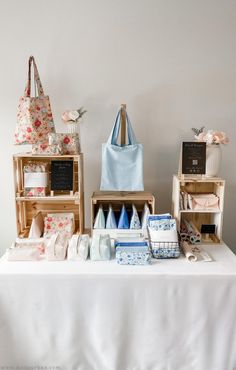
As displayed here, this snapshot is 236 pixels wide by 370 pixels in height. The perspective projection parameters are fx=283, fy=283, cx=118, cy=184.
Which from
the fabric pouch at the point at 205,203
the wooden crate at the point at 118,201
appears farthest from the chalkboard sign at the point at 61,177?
the fabric pouch at the point at 205,203

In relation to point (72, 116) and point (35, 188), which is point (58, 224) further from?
point (72, 116)

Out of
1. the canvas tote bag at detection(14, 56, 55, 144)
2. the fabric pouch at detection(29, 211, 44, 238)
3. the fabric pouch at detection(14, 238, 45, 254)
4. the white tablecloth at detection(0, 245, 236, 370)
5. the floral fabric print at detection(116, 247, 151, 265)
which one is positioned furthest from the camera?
the fabric pouch at detection(29, 211, 44, 238)

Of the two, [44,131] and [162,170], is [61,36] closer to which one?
[44,131]

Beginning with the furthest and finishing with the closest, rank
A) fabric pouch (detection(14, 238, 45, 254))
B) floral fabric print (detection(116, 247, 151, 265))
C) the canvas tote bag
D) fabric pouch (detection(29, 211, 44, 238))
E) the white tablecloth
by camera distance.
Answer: fabric pouch (detection(29, 211, 44, 238)) → the canvas tote bag → fabric pouch (detection(14, 238, 45, 254)) → floral fabric print (detection(116, 247, 151, 265)) → the white tablecloth

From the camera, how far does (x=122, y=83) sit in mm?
1994

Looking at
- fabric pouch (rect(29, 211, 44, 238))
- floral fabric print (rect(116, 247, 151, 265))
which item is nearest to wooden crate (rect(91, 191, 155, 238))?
floral fabric print (rect(116, 247, 151, 265))

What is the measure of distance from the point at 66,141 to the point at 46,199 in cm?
39

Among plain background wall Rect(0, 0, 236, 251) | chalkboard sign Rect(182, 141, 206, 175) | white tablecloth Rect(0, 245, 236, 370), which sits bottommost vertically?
white tablecloth Rect(0, 245, 236, 370)

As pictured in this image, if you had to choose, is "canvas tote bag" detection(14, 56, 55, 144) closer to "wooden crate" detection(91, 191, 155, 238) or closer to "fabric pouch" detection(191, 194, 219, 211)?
"wooden crate" detection(91, 191, 155, 238)

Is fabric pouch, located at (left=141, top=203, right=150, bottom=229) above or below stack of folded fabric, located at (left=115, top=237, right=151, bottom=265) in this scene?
above

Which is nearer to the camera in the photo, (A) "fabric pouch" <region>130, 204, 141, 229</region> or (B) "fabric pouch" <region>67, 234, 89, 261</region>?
(B) "fabric pouch" <region>67, 234, 89, 261</region>

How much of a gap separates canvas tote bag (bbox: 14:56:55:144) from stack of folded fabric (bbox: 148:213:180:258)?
0.88 m

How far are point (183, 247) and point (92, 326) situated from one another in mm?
663

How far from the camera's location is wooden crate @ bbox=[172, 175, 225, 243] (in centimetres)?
174
